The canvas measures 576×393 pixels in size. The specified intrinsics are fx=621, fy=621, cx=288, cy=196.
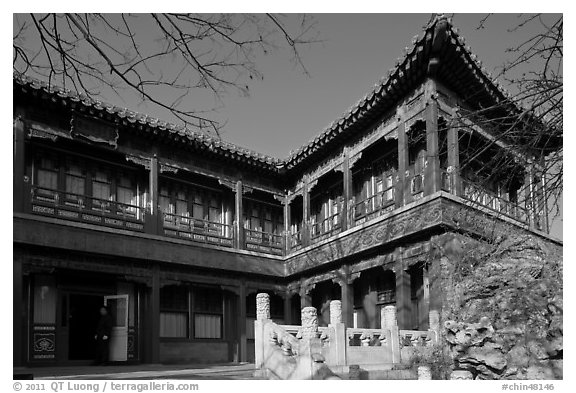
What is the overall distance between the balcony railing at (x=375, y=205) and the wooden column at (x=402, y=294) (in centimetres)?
147

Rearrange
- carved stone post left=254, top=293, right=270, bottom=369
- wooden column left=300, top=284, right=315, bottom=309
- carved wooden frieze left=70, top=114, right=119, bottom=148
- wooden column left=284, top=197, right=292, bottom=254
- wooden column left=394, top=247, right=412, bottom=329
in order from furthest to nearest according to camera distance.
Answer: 1. wooden column left=284, top=197, right=292, bottom=254
2. wooden column left=300, top=284, right=315, bottom=309
3. carved wooden frieze left=70, top=114, right=119, bottom=148
4. wooden column left=394, top=247, right=412, bottom=329
5. carved stone post left=254, top=293, right=270, bottom=369

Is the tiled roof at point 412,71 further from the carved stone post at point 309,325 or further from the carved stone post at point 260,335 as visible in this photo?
the carved stone post at point 260,335

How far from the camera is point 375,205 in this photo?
52.7ft

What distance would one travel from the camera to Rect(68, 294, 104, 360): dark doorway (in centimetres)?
1568

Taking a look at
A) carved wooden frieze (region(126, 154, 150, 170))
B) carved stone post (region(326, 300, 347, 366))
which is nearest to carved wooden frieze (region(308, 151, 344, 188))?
carved wooden frieze (region(126, 154, 150, 170))

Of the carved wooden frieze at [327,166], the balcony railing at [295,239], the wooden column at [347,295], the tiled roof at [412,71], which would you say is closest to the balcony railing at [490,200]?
the tiled roof at [412,71]

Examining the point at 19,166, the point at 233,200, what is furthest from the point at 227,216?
the point at 19,166

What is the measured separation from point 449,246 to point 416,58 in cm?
402

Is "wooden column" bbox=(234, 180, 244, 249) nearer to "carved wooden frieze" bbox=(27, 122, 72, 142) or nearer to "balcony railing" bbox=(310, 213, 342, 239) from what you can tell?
"balcony railing" bbox=(310, 213, 342, 239)

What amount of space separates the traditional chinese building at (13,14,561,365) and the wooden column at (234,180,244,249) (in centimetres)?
4

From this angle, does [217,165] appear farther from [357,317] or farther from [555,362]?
[555,362]

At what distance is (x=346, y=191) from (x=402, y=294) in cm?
347

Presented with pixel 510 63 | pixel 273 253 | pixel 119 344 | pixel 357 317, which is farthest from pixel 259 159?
pixel 510 63

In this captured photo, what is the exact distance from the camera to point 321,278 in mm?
17297
